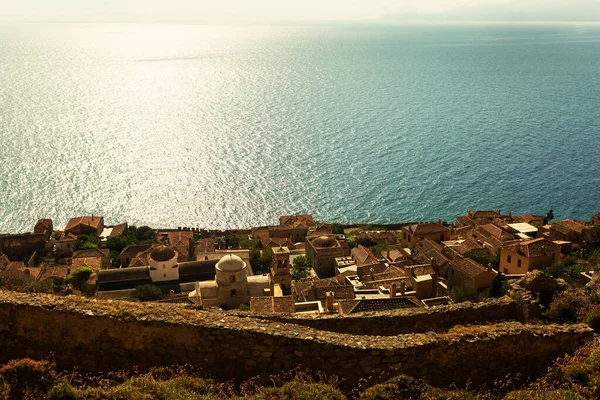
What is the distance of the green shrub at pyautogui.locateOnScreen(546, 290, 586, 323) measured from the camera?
35.3 feet

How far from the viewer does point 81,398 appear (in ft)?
23.1

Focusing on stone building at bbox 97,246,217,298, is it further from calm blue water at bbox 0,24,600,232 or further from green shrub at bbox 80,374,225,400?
green shrub at bbox 80,374,225,400

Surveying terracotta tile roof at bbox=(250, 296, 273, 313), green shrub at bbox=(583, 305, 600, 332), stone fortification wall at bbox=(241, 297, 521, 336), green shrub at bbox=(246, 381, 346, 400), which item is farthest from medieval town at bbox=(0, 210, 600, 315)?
green shrub at bbox=(246, 381, 346, 400)

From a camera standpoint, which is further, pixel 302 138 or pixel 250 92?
pixel 250 92

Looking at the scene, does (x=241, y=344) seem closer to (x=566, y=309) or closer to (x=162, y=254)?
(x=566, y=309)

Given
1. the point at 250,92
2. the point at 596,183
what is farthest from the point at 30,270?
the point at 250,92

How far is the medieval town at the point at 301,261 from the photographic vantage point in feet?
94.9

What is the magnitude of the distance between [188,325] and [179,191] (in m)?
60.4

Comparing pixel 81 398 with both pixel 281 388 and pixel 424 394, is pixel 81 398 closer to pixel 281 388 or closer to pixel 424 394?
pixel 281 388

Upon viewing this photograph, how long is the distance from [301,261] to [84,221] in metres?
25.2

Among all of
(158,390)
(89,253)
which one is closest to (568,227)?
(89,253)

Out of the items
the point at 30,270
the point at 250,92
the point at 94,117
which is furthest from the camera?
the point at 250,92

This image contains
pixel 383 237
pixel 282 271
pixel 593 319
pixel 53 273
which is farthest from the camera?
pixel 383 237

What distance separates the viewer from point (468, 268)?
1283 inches
